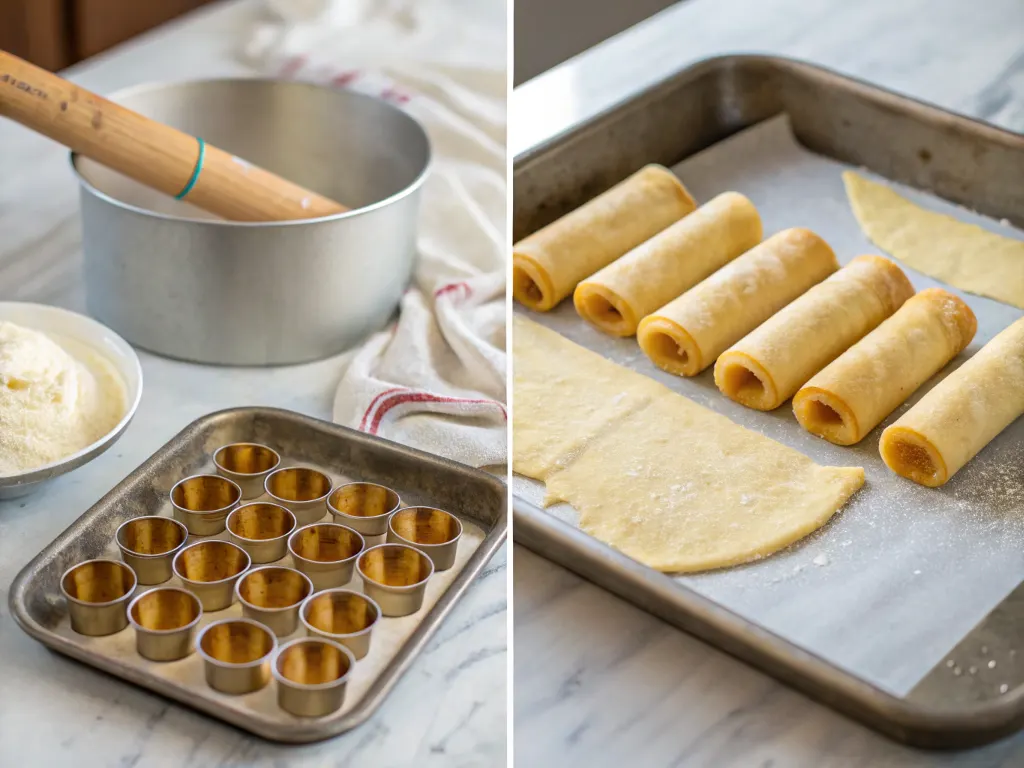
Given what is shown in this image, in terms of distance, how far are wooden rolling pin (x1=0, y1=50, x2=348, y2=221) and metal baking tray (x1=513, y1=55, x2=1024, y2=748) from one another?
287mm

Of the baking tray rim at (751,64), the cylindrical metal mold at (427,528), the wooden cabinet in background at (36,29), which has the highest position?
the baking tray rim at (751,64)

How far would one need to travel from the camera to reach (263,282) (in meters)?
0.98

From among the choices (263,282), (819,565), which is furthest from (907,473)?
(263,282)

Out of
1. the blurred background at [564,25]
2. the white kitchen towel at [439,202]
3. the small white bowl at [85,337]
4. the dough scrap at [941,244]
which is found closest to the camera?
the small white bowl at [85,337]

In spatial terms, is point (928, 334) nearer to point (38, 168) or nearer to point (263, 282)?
point (263, 282)

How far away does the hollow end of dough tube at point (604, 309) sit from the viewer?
1124mm

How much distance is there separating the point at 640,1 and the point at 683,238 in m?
1.21

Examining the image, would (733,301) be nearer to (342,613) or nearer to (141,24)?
(342,613)

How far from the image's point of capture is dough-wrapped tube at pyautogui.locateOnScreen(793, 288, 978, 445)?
997 mm

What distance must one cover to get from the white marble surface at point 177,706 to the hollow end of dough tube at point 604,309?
24cm

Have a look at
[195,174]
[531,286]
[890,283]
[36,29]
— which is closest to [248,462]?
[195,174]

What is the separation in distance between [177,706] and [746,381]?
1.90 feet

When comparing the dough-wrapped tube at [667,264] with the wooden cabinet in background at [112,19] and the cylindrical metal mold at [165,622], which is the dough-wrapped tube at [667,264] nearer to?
the cylindrical metal mold at [165,622]

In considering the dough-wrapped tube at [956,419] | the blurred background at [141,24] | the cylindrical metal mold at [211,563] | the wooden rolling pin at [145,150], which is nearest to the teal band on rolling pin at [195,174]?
the wooden rolling pin at [145,150]
